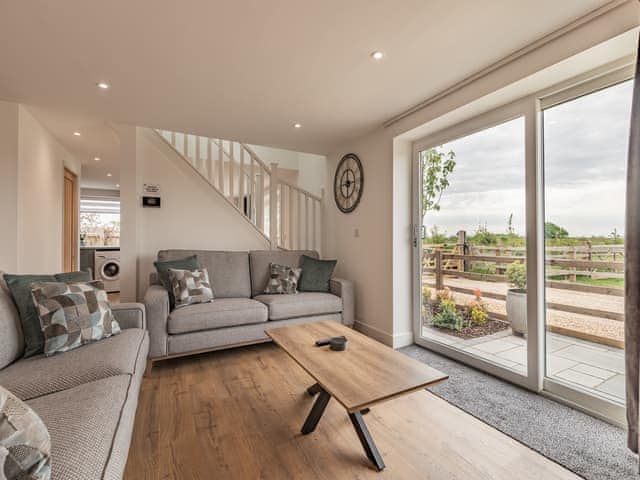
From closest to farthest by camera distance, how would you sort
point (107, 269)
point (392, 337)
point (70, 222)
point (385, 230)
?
point (392, 337)
point (385, 230)
point (70, 222)
point (107, 269)

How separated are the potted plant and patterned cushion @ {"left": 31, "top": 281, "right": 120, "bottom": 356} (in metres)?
2.79

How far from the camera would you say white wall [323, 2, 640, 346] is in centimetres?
292

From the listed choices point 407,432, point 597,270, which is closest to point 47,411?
point 407,432

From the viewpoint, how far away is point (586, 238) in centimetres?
189

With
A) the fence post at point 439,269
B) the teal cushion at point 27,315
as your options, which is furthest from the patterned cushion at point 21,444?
the fence post at point 439,269

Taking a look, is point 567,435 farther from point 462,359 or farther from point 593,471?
point 462,359

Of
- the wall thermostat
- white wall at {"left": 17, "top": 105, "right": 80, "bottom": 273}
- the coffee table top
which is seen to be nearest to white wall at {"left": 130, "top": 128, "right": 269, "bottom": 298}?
the wall thermostat

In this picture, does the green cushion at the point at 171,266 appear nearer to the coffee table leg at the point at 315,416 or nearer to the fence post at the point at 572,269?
the coffee table leg at the point at 315,416

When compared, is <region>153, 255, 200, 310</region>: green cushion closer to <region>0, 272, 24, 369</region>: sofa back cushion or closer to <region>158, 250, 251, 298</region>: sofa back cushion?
<region>158, 250, 251, 298</region>: sofa back cushion

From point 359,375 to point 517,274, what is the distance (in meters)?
1.60

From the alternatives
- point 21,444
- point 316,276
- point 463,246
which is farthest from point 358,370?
point 316,276

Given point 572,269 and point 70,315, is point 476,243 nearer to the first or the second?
point 572,269

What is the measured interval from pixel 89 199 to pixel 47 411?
8275 mm

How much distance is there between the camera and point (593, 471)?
1371mm
